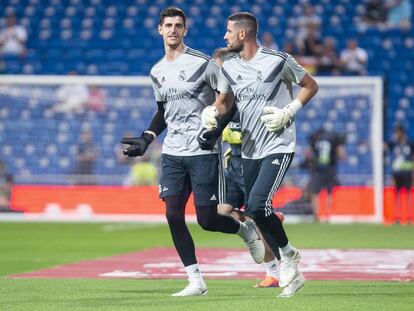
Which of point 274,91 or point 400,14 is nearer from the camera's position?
point 274,91

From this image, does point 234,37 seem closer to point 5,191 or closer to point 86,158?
point 86,158

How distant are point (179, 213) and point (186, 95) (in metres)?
1.01

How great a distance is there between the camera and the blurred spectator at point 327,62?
86.2 ft

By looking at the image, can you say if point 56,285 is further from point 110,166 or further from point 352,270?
point 110,166

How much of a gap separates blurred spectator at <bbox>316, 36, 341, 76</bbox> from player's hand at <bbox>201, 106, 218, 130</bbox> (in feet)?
57.7

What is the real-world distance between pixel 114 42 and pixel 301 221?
9.00 m

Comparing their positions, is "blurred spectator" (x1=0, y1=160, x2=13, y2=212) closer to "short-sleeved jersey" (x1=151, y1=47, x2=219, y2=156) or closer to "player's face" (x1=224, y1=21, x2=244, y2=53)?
"short-sleeved jersey" (x1=151, y1=47, x2=219, y2=156)

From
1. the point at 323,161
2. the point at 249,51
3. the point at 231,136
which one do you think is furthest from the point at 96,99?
the point at 249,51

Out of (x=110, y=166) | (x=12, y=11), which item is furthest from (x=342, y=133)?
(x=12, y=11)

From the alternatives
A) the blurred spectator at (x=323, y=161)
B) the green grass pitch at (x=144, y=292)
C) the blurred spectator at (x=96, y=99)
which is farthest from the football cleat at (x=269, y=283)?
the blurred spectator at (x=96, y=99)

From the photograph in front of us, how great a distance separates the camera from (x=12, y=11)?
3020cm

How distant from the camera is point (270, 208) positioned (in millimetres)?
8844

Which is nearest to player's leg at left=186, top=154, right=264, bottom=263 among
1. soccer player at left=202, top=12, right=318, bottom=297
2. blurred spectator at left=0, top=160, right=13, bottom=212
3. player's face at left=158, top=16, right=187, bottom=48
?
soccer player at left=202, top=12, right=318, bottom=297

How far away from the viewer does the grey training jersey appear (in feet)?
29.7
